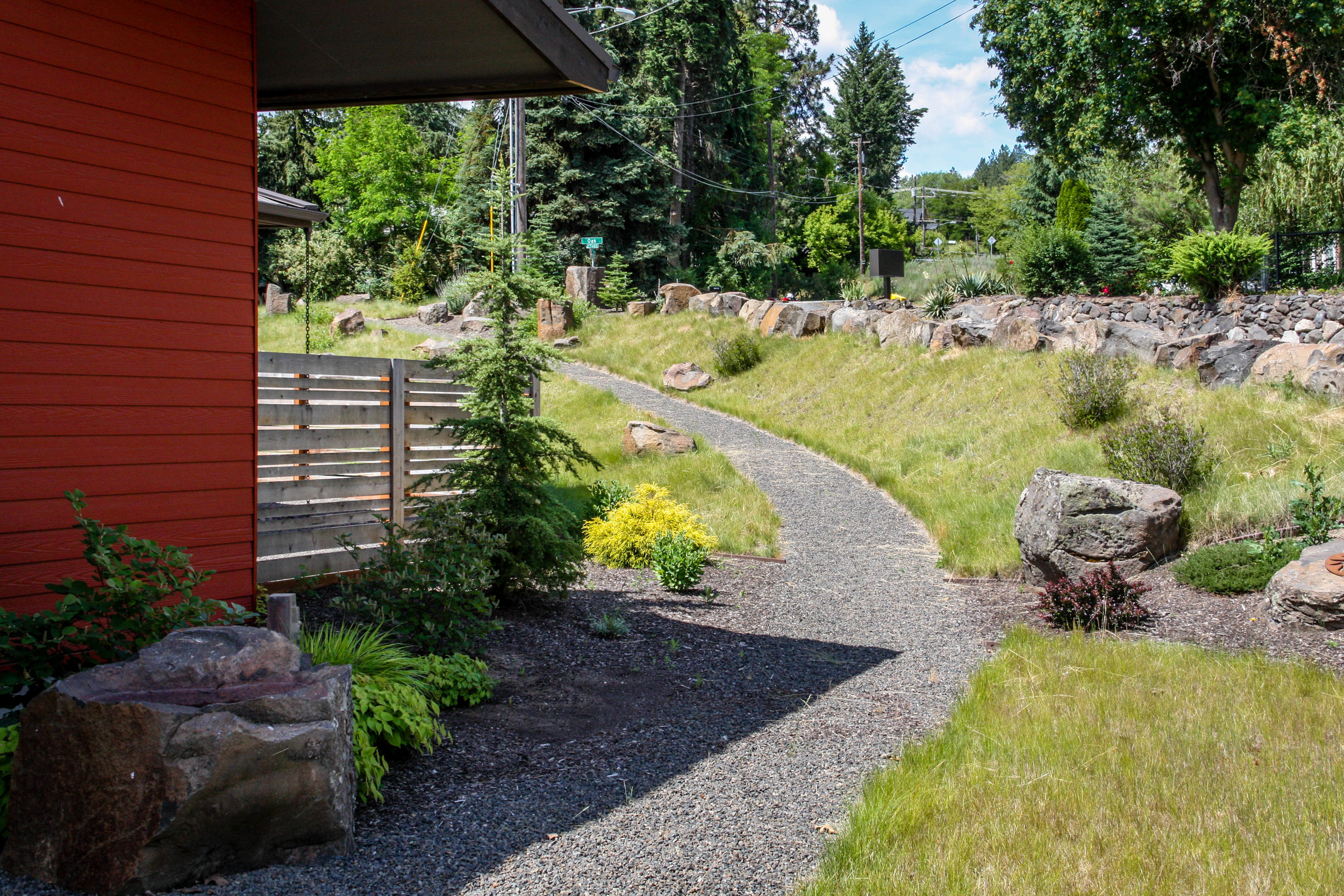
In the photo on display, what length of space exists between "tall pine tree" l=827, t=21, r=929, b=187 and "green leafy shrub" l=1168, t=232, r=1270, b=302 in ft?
139

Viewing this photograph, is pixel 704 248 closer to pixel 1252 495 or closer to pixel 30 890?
pixel 1252 495

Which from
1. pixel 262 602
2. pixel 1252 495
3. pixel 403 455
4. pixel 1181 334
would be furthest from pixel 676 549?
pixel 1181 334

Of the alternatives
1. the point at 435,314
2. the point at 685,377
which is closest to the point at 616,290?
the point at 435,314

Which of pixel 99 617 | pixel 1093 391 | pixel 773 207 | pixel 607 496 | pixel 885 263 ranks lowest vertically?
pixel 607 496

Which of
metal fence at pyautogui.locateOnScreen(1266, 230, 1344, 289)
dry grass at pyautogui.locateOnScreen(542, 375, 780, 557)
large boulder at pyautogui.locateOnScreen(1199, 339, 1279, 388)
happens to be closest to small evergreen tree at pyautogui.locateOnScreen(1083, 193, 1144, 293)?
metal fence at pyautogui.locateOnScreen(1266, 230, 1344, 289)

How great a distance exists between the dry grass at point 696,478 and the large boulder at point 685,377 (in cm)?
365

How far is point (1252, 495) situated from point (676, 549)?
15.9 ft

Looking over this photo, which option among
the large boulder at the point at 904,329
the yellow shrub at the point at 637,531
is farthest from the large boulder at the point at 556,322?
the yellow shrub at the point at 637,531

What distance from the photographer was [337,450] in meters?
7.11

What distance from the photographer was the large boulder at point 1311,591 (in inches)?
228

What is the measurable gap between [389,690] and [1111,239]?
1230 inches

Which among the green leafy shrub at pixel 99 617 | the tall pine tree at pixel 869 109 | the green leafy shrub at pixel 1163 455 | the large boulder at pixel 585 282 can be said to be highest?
the tall pine tree at pixel 869 109

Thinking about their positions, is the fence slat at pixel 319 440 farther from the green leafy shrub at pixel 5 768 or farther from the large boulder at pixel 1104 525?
the large boulder at pixel 1104 525

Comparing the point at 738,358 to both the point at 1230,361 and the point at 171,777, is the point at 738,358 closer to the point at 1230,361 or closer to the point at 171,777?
the point at 1230,361
